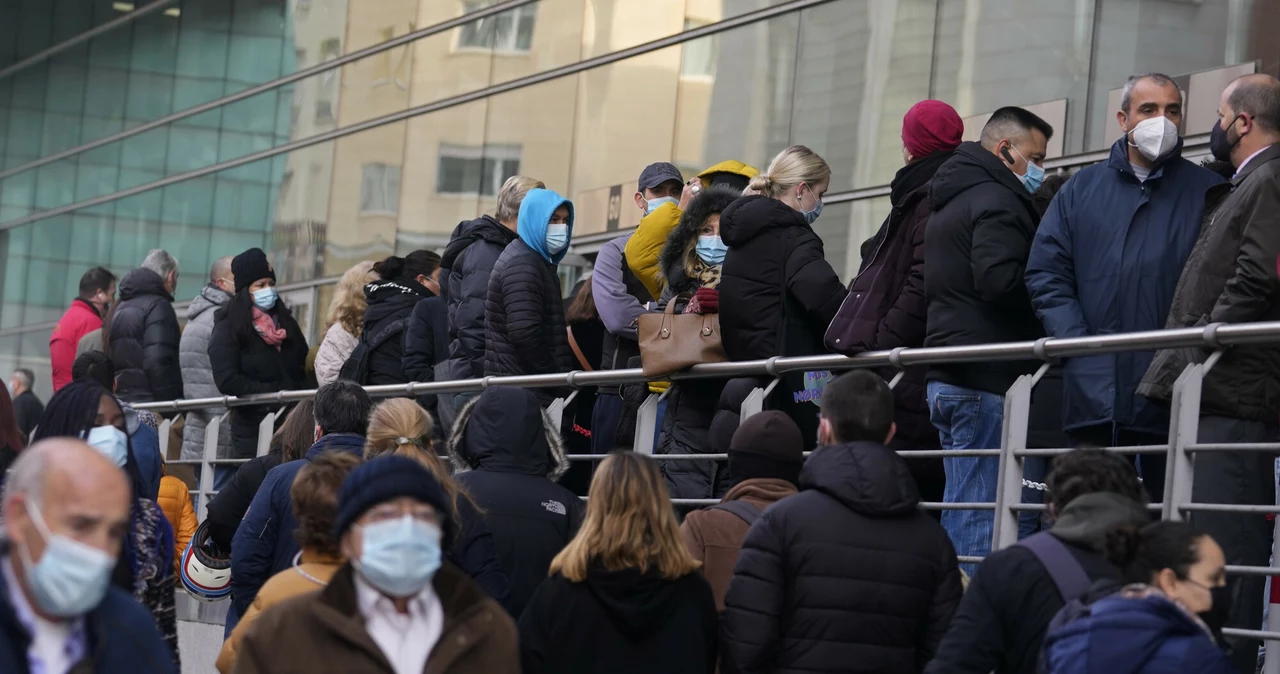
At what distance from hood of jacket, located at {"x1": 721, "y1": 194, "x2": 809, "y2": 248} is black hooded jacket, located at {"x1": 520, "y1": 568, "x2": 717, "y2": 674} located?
2.50 m

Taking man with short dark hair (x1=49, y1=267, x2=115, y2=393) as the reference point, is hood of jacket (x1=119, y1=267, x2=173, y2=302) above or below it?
above

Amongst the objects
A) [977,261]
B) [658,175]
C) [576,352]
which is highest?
[658,175]

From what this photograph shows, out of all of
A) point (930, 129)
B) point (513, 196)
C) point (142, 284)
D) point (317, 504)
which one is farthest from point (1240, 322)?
point (142, 284)

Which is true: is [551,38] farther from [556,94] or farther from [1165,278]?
[1165,278]

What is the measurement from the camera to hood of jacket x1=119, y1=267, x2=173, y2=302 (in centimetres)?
1430

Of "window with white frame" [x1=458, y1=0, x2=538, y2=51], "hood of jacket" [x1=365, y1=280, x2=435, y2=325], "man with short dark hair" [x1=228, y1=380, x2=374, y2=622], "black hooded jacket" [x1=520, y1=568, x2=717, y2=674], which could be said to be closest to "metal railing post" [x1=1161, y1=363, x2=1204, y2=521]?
"black hooded jacket" [x1=520, y1=568, x2=717, y2=674]

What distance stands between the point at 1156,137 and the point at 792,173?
5.49 ft

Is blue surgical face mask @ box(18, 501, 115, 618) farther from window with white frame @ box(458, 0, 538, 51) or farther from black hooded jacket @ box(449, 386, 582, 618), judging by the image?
window with white frame @ box(458, 0, 538, 51)

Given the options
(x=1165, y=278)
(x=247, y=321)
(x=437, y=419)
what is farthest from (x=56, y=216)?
(x=1165, y=278)

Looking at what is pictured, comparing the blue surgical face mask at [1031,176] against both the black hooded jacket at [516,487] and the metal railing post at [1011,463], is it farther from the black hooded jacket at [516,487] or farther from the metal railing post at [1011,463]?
the black hooded jacket at [516,487]

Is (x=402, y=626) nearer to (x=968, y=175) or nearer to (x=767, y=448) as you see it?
(x=767, y=448)

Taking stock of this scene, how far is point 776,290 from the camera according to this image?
798 cm

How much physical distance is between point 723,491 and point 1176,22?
4.52 metres

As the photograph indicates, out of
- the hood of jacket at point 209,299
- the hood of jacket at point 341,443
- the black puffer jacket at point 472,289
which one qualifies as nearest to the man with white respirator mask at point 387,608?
the hood of jacket at point 341,443
